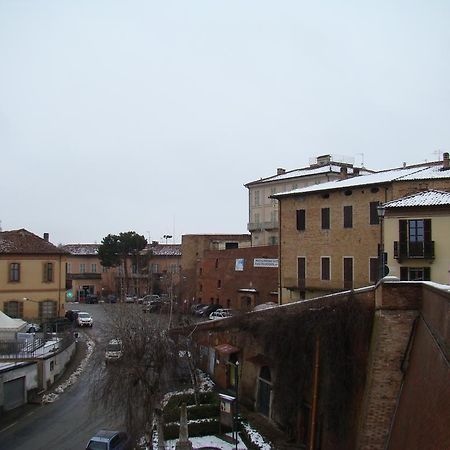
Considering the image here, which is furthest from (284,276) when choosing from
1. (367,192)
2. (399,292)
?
(399,292)

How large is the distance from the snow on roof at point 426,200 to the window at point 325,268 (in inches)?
359

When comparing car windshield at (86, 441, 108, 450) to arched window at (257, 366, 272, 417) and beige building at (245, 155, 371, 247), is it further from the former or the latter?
beige building at (245, 155, 371, 247)

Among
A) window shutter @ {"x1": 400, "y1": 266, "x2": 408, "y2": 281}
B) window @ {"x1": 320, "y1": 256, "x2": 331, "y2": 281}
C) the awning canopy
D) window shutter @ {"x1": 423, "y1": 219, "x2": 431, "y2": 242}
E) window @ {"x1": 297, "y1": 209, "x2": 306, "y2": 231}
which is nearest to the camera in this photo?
the awning canopy

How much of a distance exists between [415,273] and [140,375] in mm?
18800

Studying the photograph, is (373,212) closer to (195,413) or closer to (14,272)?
(195,413)

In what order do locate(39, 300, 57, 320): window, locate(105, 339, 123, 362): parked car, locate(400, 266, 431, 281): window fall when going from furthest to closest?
locate(39, 300, 57, 320): window → locate(400, 266, 431, 281): window → locate(105, 339, 123, 362): parked car

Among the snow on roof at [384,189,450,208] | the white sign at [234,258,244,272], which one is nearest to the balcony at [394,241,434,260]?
the snow on roof at [384,189,450,208]

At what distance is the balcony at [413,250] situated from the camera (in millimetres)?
31578

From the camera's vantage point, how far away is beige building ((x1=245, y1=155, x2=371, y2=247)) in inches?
2520

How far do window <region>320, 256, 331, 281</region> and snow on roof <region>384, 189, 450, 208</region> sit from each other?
29.9ft

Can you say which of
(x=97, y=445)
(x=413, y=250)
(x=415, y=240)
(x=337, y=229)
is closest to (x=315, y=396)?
(x=97, y=445)

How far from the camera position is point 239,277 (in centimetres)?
5772

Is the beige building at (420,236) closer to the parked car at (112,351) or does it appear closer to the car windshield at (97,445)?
the parked car at (112,351)

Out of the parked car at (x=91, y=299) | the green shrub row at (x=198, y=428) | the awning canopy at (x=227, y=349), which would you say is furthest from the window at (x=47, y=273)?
the parked car at (x=91, y=299)
